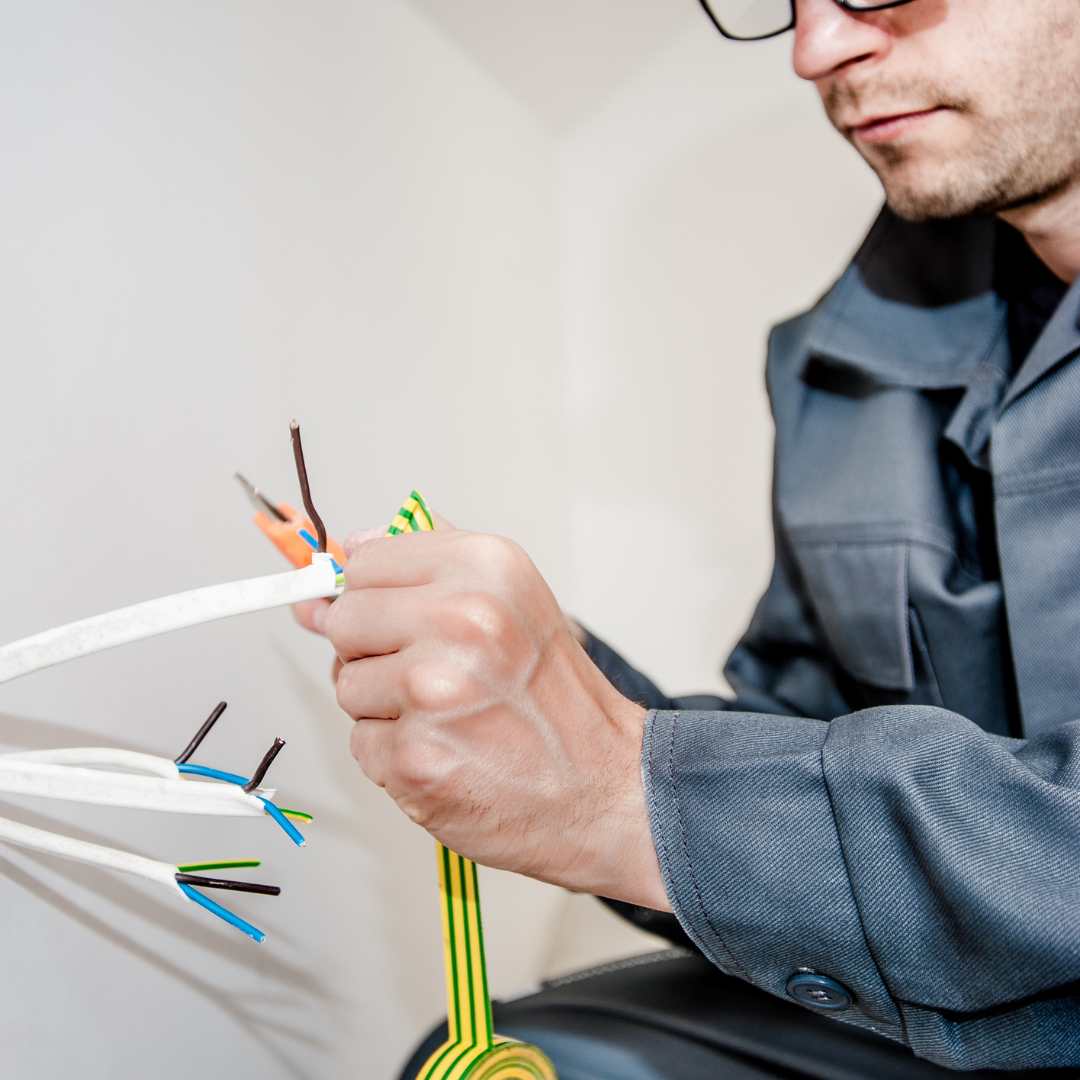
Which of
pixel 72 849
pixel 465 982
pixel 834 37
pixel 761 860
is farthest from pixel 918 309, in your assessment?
pixel 72 849

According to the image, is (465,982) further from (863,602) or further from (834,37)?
(834,37)

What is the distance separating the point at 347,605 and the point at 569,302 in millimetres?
1098

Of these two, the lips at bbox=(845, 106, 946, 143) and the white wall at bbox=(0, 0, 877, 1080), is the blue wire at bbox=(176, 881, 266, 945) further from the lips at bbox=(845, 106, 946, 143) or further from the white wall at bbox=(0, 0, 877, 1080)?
the lips at bbox=(845, 106, 946, 143)

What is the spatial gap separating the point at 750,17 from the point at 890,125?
0.20 metres

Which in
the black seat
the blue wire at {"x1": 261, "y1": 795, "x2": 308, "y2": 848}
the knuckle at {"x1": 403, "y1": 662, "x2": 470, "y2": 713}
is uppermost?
the knuckle at {"x1": 403, "y1": 662, "x2": 470, "y2": 713}

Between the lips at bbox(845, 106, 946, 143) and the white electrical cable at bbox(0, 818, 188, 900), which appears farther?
the lips at bbox(845, 106, 946, 143)

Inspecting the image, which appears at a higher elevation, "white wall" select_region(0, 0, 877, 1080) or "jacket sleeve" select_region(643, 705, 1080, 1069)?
"white wall" select_region(0, 0, 877, 1080)

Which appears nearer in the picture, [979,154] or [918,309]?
[979,154]

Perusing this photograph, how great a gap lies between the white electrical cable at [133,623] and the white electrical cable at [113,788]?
0.05 metres

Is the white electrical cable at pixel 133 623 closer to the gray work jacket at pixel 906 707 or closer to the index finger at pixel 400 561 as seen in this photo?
the index finger at pixel 400 561

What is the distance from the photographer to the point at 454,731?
0.40 m

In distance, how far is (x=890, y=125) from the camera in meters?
0.71

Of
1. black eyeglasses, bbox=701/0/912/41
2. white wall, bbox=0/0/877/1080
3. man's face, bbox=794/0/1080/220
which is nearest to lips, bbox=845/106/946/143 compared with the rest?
man's face, bbox=794/0/1080/220

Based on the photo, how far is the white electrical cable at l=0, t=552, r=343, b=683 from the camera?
1.35 ft
